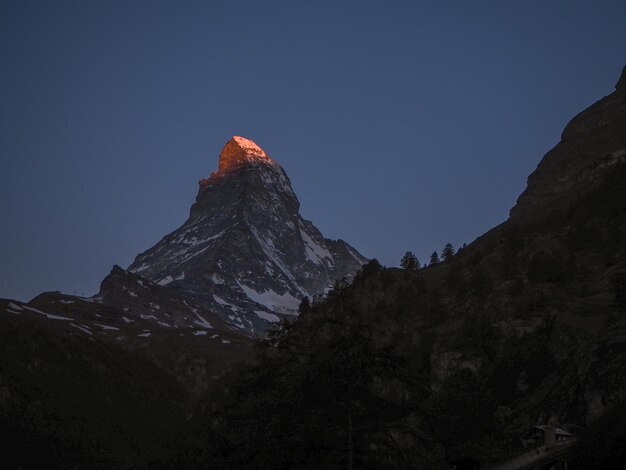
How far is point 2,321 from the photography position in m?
194

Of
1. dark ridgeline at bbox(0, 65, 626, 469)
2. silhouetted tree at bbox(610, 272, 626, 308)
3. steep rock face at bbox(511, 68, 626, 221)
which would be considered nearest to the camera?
dark ridgeline at bbox(0, 65, 626, 469)

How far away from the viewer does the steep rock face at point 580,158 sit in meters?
141

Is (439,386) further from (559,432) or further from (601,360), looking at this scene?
(559,432)

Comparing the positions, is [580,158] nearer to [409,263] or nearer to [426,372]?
[409,263]

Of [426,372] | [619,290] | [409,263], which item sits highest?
[409,263]

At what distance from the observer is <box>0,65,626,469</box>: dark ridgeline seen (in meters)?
26.2

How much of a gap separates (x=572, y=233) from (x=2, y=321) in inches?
5918

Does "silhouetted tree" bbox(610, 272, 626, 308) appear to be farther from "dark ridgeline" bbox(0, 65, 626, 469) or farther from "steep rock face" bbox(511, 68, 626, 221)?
"steep rock face" bbox(511, 68, 626, 221)

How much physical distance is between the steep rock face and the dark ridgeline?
64cm

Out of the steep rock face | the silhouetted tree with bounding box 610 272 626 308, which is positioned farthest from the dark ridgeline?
the steep rock face

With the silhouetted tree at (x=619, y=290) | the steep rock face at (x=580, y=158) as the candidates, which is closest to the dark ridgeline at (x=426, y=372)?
the silhouetted tree at (x=619, y=290)

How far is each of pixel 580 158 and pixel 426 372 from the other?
342ft

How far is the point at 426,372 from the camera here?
82.4 m

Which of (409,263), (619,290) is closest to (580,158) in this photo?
(409,263)
